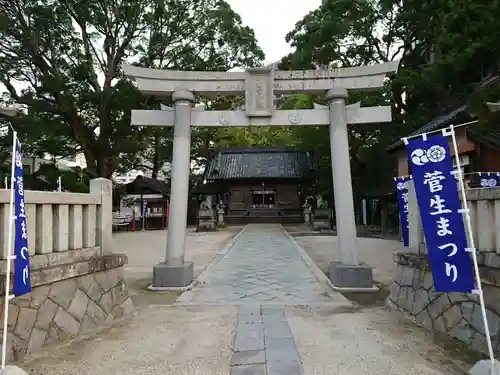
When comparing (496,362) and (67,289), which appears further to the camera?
(67,289)

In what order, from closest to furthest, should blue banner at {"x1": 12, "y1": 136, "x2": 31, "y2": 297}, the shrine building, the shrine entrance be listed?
blue banner at {"x1": 12, "y1": 136, "x2": 31, "y2": 297} → the shrine building → the shrine entrance

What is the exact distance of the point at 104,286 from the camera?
17.1 ft

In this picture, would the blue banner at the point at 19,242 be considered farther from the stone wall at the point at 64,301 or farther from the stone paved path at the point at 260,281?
the stone paved path at the point at 260,281

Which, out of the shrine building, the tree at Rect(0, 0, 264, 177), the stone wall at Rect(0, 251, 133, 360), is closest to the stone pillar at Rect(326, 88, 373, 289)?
the stone wall at Rect(0, 251, 133, 360)

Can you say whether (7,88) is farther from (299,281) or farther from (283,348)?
(283,348)

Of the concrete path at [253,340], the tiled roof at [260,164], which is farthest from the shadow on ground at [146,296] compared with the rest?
the tiled roof at [260,164]

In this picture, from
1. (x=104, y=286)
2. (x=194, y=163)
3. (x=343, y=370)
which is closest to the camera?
(x=343, y=370)

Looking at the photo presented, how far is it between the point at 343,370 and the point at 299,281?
14.4 feet

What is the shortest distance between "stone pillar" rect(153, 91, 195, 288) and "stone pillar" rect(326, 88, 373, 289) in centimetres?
291

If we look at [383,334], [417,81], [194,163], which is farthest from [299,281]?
[194,163]

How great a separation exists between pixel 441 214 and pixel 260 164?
29.1 metres

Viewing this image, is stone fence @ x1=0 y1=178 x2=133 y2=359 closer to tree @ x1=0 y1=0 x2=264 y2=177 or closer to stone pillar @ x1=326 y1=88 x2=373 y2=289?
stone pillar @ x1=326 y1=88 x2=373 y2=289

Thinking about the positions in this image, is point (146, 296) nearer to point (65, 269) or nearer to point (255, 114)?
point (65, 269)

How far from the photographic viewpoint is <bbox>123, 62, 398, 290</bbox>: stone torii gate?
7492mm
